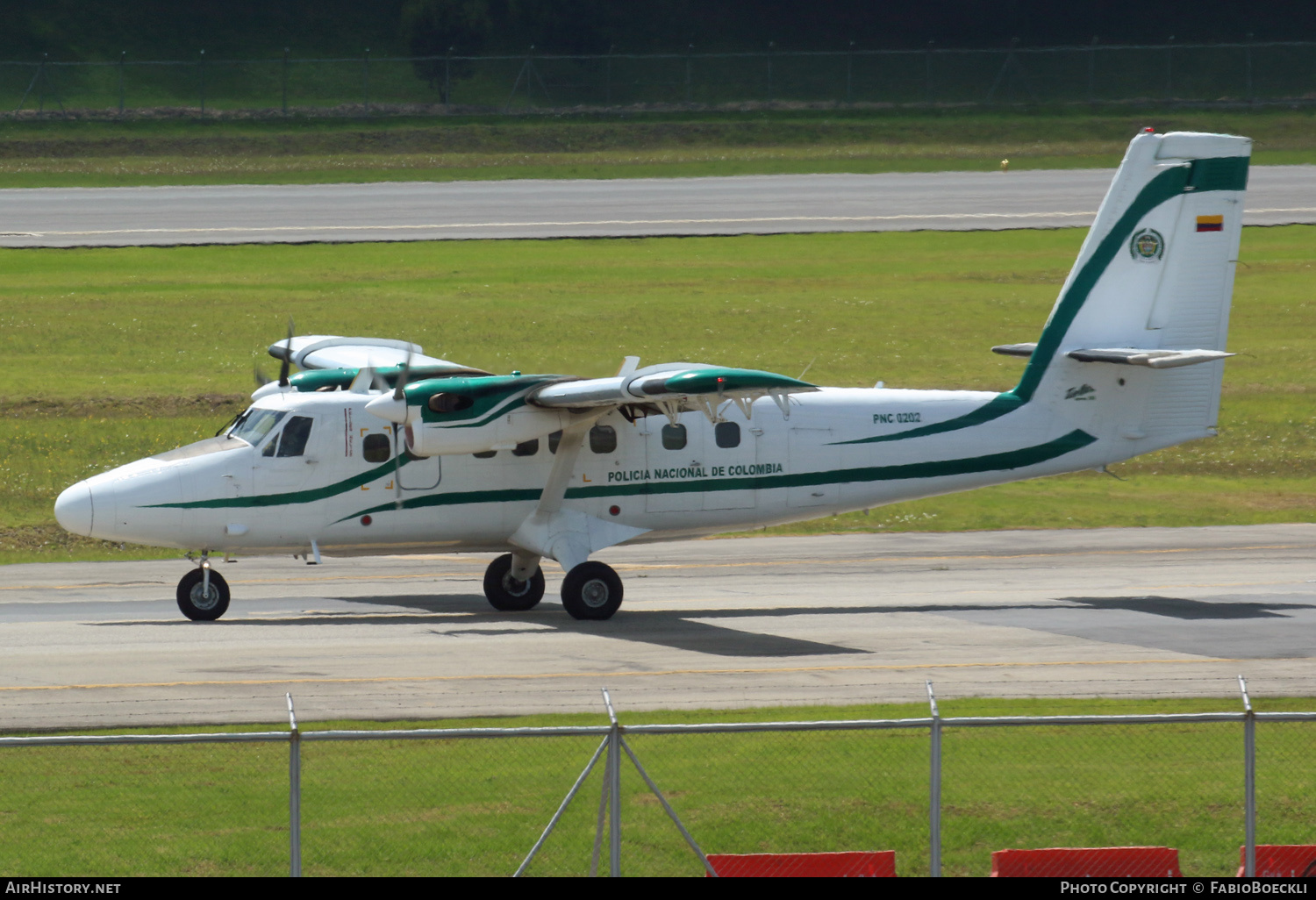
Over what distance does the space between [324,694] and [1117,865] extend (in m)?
9.34

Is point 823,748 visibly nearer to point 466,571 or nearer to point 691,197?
point 466,571

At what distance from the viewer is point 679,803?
548 inches

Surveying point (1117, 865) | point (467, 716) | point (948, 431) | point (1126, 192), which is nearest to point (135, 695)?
point (467, 716)

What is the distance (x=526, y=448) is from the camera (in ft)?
78.8

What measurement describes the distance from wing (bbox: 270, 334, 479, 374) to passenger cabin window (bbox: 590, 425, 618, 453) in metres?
3.24

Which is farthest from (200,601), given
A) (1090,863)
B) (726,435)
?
(1090,863)

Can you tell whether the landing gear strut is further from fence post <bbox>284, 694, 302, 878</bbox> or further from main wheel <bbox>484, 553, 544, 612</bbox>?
fence post <bbox>284, 694, 302, 878</bbox>

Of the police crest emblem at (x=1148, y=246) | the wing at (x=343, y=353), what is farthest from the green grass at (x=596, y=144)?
the police crest emblem at (x=1148, y=246)

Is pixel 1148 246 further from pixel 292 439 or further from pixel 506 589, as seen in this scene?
pixel 292 439

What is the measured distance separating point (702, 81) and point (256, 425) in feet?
199

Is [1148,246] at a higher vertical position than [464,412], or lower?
higher

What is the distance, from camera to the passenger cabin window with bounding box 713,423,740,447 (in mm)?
24781

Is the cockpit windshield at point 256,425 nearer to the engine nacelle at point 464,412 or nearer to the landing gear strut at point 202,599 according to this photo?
the engine nacelle at point 464,412

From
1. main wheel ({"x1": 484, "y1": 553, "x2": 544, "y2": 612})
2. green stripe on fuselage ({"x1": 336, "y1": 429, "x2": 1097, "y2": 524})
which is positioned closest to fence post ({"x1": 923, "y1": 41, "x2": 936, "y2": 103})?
green stripe on fuselage ({"x1": 336, "y1": 429, "x2": 1097, "y2": 524})
